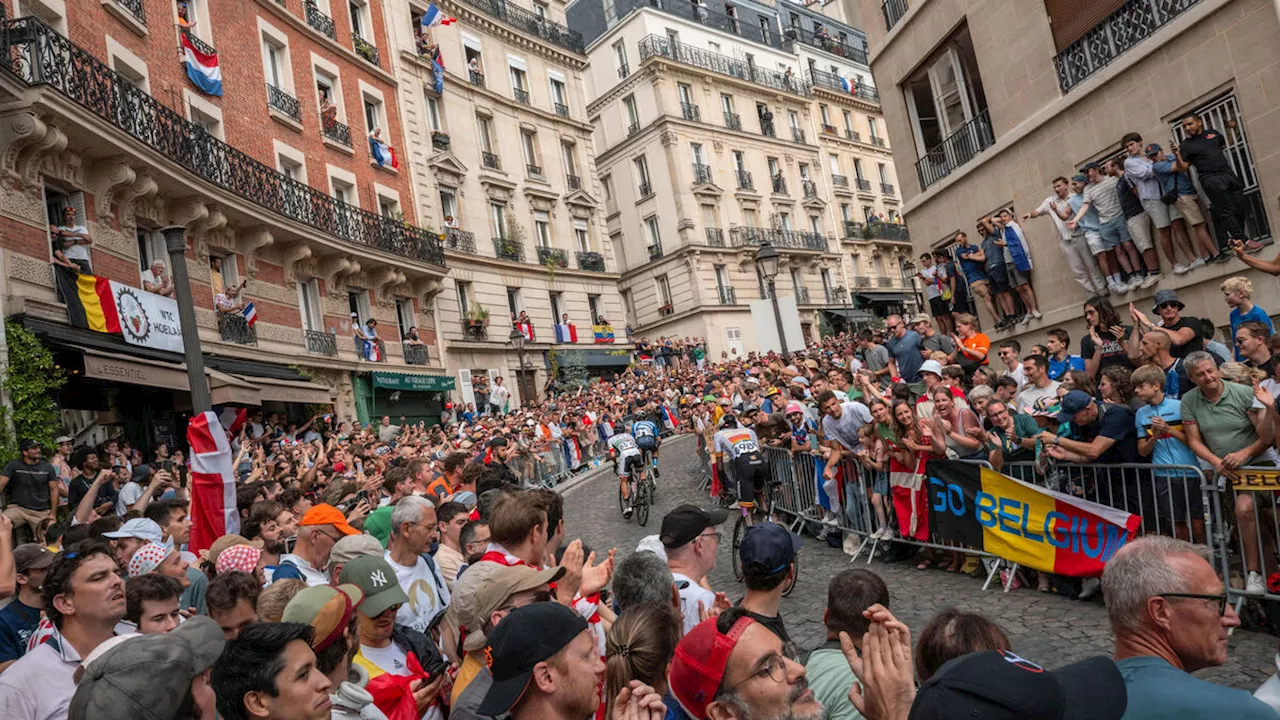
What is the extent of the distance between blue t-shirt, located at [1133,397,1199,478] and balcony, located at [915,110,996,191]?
33.6 ft

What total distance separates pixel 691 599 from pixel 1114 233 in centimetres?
1099

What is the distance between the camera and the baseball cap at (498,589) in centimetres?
372

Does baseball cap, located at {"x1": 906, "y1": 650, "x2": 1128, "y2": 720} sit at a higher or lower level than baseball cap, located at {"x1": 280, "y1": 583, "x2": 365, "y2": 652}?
lower

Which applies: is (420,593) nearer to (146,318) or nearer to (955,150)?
(146,318)

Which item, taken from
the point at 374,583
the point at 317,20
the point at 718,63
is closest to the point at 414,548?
the point at 374,583

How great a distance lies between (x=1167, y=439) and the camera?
6855 millimetres

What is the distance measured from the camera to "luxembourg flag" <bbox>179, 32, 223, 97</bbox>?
2014 centimetres

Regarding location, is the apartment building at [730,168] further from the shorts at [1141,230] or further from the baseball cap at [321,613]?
the baseball cap at [321,613]

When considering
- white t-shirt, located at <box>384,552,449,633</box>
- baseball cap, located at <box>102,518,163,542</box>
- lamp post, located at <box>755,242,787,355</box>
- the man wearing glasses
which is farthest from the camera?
lamp post, located at <box>755,242,787,355</box>

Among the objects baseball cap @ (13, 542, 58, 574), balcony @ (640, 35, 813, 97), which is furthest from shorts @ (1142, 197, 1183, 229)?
balcony @ (640, 35, 813, 97)

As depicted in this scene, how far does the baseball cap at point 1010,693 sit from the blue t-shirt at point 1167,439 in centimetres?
523

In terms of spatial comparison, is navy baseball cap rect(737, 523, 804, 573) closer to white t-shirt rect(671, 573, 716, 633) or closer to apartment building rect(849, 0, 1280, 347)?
white t-shirt rect(671, 573, 716, 633)

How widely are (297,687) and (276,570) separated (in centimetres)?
265

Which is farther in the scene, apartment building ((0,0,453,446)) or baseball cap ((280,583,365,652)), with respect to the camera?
apartment building ((0,0,453,446))
